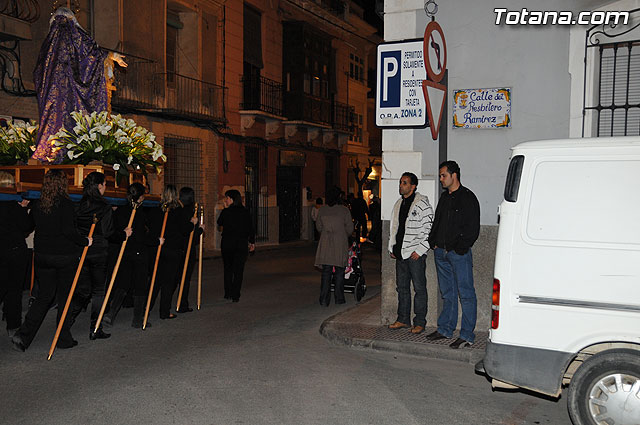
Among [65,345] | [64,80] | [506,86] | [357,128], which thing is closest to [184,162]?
[64,80]

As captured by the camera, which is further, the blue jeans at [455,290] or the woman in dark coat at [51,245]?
the blue jeans at [455,290]

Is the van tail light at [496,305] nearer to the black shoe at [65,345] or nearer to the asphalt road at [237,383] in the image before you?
the asphalt road at [237,383]

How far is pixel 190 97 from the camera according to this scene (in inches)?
811

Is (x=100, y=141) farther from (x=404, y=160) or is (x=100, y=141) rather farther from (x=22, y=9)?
(x=22, y=9)

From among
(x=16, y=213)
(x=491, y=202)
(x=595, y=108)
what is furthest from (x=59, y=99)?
(x=595, y=108)

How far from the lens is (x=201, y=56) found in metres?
21.4

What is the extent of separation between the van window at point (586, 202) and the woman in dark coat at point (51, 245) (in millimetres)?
4958

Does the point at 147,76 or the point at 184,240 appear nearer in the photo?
the point at 184,240

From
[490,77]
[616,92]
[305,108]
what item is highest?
[305,108]

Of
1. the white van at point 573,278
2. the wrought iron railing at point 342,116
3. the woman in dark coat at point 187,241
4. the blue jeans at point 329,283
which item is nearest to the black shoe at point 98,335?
the woman in dark coat at point 187,241

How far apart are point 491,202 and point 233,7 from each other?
17039 millimetres

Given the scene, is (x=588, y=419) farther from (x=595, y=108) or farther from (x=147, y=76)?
(x=147, y=76)

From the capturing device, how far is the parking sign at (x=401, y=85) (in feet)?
27.1

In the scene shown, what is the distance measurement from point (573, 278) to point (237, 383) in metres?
3.23
